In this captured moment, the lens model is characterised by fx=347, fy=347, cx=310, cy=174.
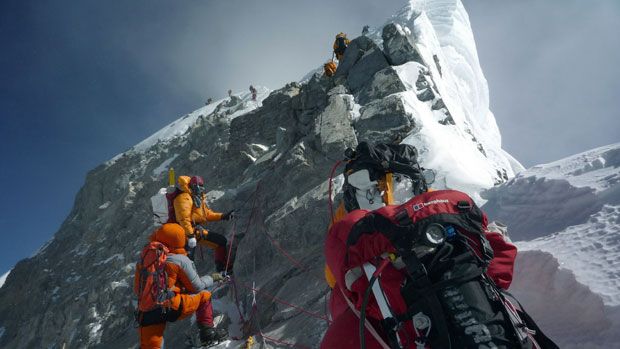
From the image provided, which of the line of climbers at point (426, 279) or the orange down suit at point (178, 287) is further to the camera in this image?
the orange down suit at point (178, 287)

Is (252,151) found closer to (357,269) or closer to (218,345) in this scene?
(218,345)

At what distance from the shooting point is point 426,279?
164 cm

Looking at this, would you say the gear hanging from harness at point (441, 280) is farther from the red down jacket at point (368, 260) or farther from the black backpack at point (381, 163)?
the black backpack at point (381, 163)

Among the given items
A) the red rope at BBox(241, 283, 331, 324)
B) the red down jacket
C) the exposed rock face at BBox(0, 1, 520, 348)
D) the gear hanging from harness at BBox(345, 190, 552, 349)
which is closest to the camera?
the gear hanging from harness at BBox(345, 190, 552, 349)

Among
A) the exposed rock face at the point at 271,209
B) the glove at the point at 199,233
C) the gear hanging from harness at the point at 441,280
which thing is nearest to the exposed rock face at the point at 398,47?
the exposed rock face at the point at 271,209

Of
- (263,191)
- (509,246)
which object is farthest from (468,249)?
(263,191)

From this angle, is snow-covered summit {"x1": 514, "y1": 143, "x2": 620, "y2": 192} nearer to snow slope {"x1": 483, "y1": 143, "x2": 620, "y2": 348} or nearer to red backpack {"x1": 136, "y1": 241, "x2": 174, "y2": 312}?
snow slope {"x1": 483, "y1": 143, "x2": 620, "y2": 348}

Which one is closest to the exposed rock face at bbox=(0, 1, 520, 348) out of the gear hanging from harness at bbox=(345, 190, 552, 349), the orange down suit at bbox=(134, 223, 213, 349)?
the orange down suit at bbox=(134, 223, 213, 349)

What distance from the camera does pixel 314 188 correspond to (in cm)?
762

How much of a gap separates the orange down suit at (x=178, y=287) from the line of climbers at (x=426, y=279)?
3.50m

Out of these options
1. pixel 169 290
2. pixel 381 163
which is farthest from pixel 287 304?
pixel 381 163

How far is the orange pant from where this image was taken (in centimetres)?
471

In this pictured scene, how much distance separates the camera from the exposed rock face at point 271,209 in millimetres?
6520

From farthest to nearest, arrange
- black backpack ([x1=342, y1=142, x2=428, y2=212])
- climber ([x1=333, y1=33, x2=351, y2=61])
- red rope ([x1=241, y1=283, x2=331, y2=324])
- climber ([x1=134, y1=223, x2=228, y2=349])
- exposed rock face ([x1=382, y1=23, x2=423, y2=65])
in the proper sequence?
climber ([x1=333, y1=33, x2=351, y2=61]) → exposed rock face ([x1=382, y1=23, x2=423, y2=65]) → climber ([x1=134, y1=223, x2=228, y2=349]) → red rope ([x1=241, y1=283, x2=331, y2=324]) → black backpack ([x1=342, y1=142, x2=428, y2=212])
